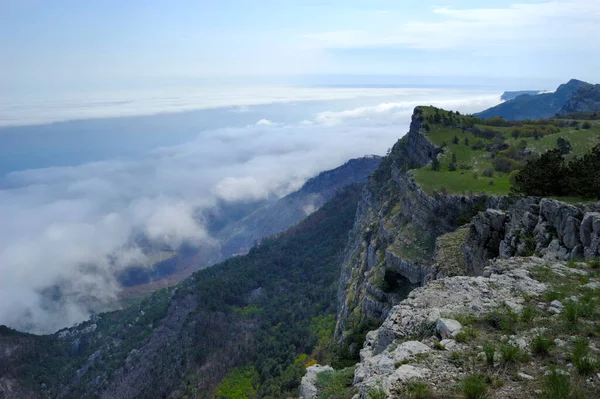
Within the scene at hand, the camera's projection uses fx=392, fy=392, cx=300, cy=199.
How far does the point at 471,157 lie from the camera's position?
5041 centimetres

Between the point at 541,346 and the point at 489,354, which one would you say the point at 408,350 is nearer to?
the point at 489,354

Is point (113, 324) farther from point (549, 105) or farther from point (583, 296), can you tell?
point (549, 105)

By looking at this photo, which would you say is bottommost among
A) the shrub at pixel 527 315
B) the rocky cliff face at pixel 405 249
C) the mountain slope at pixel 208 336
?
the mountain slope at pixel 208 336

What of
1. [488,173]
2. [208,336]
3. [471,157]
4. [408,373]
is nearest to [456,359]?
[408,373]

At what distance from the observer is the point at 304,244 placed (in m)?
126

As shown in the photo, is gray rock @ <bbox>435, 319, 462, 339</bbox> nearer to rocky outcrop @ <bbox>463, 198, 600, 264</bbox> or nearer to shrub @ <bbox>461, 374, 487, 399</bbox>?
shrub @ <bbox>461, 374, 487, 399</bbox>

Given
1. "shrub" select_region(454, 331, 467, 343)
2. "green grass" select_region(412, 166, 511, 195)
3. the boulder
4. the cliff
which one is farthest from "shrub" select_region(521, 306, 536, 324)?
"green grass" select_region(412, 166, 511, 195)

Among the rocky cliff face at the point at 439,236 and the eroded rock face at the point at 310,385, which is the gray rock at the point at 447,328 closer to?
the eroded rock face at the point at 310,385

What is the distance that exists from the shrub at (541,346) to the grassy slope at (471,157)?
91.5 feet

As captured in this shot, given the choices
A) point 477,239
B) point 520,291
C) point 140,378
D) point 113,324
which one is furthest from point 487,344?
point 113,324

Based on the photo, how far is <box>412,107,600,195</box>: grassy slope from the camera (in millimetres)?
37938

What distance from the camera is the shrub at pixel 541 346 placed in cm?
872

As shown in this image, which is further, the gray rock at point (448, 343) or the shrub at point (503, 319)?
the shrub at point (503, 319)

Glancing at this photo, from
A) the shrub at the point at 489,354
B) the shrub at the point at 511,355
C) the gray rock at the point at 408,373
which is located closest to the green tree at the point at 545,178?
the shrub at the point at 511,355
